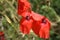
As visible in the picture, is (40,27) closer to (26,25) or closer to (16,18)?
(26,25)

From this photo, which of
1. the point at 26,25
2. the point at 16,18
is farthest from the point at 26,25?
the point at 16,18

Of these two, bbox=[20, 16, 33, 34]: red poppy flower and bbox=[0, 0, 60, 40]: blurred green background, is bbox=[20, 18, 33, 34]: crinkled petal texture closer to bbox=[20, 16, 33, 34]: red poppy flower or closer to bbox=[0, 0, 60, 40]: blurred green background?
bbox=[20, 16, 33, 34]: red poppy flower

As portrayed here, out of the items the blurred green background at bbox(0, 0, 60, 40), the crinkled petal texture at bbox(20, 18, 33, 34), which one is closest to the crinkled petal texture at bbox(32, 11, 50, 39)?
the crinkled petal texture at bbox(20, 18, 33, 34)

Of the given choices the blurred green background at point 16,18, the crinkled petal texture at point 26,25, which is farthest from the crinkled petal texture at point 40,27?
the blurred green background at point 16,18

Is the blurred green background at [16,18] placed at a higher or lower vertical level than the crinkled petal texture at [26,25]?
higher

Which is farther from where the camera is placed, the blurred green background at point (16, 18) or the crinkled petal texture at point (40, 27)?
the blurred green background at point (16, 18)

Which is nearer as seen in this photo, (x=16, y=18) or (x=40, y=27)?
(x=40, y=27)

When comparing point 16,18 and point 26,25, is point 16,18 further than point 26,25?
Yes

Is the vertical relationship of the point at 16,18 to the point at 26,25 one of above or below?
above

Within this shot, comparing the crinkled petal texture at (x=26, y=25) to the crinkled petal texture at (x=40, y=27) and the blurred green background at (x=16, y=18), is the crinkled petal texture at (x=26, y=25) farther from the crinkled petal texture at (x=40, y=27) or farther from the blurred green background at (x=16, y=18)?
the blurred green background at (x=16, y=18)
